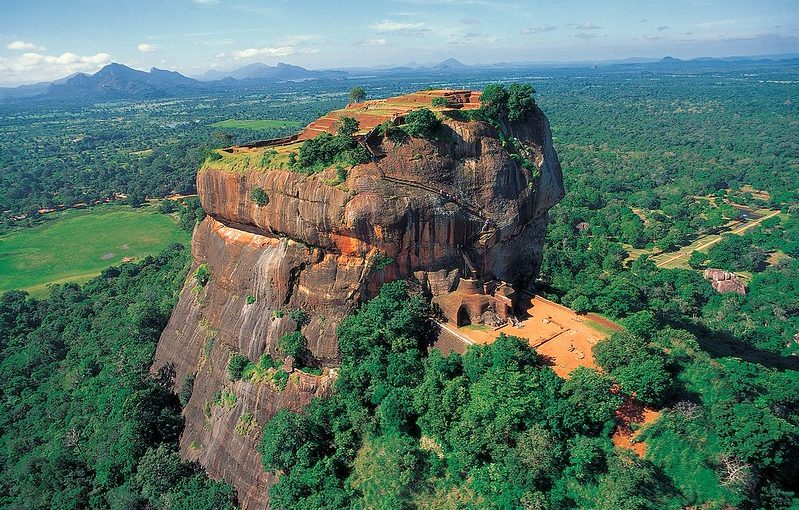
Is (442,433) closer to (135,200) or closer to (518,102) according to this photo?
(518,102)

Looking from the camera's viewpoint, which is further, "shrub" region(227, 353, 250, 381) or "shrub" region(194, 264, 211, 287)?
"shrub" region(194, 264, 211, 287)

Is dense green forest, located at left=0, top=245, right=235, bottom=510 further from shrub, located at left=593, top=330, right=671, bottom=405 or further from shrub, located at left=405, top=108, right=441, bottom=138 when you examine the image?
shrub, located at left=405, top=108, right=441, bottom=138

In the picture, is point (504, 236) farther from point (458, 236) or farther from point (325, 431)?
point (325, 431)

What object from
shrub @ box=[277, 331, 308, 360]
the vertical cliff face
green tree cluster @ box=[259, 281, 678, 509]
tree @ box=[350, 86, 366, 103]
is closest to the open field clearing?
green tree cluster @ box=[259, 281, 678, 509]

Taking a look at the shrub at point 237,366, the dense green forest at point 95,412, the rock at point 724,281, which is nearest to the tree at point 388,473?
the dense green forest at point 95,412

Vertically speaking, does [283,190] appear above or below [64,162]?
above

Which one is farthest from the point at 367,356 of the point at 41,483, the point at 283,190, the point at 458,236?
the point at 41,483

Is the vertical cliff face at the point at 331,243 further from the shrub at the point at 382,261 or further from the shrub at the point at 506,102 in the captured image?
the shrub at the point at 506,102
